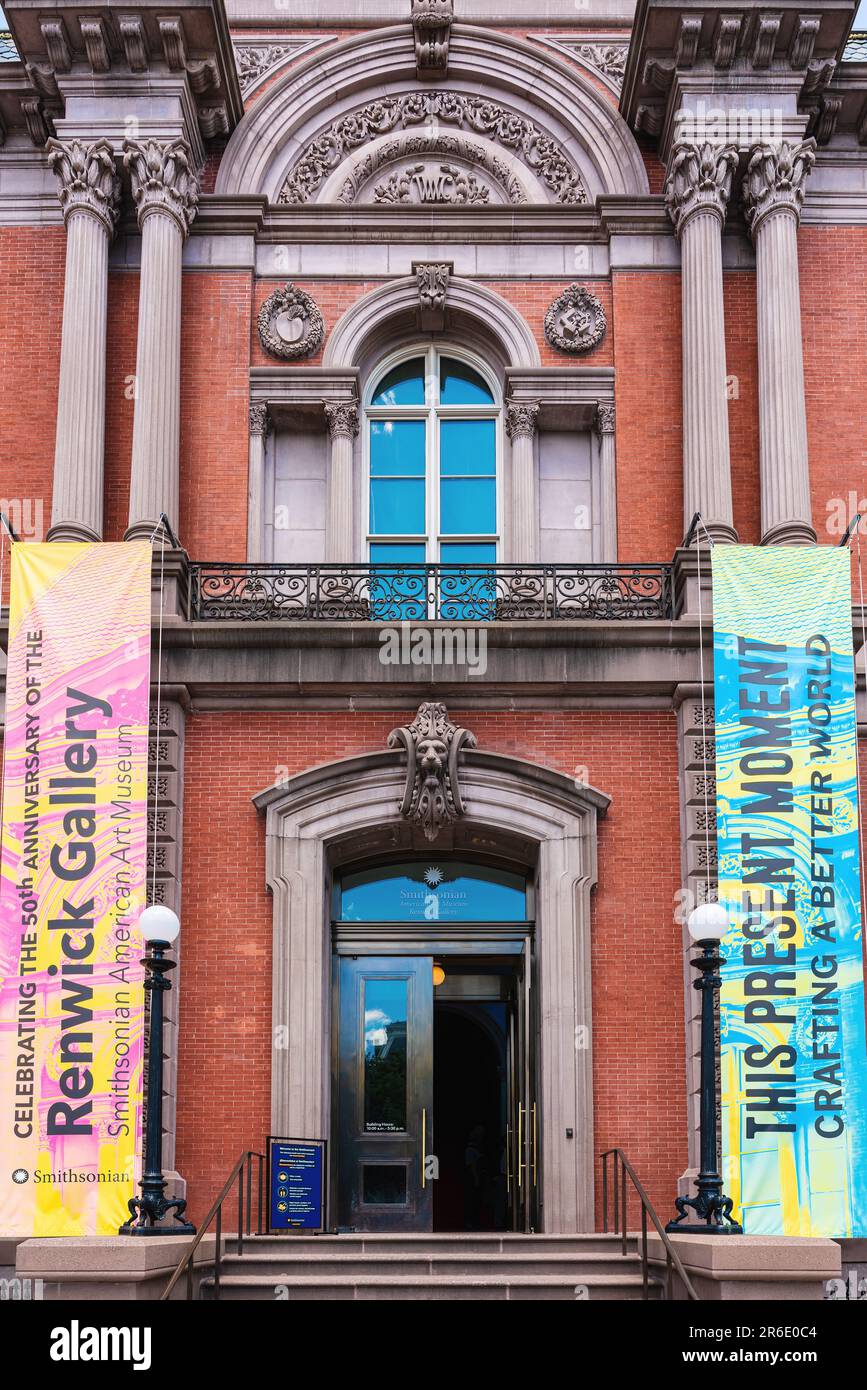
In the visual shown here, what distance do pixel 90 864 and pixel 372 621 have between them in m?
3.56

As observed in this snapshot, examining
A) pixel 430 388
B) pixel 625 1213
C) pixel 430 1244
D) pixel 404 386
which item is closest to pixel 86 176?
pixel 404 386

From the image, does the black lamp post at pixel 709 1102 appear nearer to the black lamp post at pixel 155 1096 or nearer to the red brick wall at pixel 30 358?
the black lamp post at pixel 155 1096

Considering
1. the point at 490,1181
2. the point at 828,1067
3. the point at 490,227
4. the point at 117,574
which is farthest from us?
the point at 490,227

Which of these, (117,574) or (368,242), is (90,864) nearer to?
(117,574)

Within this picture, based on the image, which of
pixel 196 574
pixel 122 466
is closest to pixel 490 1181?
pixel 196 574

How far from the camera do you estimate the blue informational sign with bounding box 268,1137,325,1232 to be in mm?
15977

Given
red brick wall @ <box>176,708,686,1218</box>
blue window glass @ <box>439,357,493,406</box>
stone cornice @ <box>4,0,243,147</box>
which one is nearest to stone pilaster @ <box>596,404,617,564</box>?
blue window glass @ <box>439,357,493,406</box>

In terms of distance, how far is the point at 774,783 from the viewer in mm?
16812

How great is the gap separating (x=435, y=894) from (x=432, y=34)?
389 inches

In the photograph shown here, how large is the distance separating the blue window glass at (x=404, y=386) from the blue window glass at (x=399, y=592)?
2429mm

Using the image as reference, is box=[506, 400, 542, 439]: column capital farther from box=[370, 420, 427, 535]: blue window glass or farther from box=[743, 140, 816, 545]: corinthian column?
box=[743, 140, 816, 545]: corinthian column

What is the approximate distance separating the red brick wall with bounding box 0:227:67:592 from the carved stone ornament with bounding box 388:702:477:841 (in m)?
4.74

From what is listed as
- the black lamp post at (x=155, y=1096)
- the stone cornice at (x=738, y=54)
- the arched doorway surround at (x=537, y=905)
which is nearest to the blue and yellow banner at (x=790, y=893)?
the arched doorway surround at (x=537, y=905)

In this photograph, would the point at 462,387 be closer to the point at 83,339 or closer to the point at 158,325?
the point at 158,325
